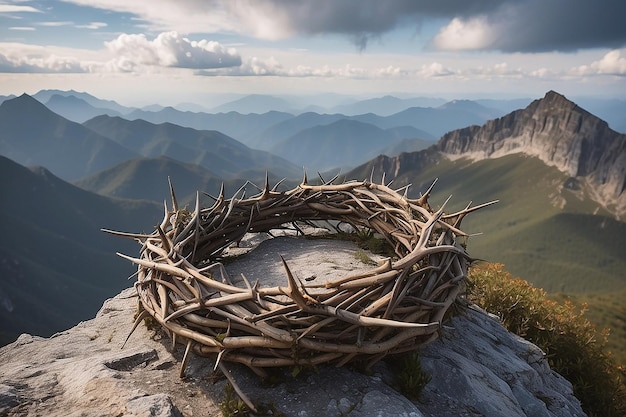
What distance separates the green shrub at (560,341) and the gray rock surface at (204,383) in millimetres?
1794

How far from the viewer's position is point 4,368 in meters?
3.58

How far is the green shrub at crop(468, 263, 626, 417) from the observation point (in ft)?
20.0

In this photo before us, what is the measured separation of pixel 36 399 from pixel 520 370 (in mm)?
4414

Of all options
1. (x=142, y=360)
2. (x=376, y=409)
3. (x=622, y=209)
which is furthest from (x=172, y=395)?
(x=622, y=209)

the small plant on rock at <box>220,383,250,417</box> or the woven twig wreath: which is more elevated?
the woven twig wreath

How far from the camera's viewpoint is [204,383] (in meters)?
3.12

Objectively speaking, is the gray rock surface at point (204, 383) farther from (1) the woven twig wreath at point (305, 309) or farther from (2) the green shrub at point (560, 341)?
(2) the green shrub at point (560, 341)

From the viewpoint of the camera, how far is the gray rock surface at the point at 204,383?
287 cm

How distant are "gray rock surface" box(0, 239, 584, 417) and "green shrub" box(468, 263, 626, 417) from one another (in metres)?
1.79

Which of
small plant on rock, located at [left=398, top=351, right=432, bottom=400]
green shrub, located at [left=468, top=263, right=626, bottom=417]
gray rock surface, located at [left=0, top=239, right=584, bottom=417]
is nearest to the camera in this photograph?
gray rock surface, located at [left=0, top=239, right=584, bottom=417]

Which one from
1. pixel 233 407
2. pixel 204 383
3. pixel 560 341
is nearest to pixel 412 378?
pixel 233 407

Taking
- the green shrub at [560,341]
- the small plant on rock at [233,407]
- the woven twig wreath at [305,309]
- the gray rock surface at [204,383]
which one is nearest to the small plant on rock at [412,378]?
the gray rock surface at [204,383]

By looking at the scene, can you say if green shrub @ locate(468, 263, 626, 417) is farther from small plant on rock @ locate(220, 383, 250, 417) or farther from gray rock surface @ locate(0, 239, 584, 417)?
small plant on rock @ locate(220, 383, 250, 417)

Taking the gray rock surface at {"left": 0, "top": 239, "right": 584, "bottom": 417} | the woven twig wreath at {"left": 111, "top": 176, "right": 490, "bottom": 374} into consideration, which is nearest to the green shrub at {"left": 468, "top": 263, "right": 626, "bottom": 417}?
the gray rock surface at {"left": 0, "top": 239, "right": 584, "bottom": 417}
